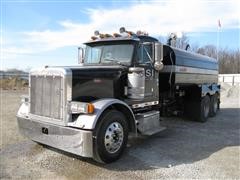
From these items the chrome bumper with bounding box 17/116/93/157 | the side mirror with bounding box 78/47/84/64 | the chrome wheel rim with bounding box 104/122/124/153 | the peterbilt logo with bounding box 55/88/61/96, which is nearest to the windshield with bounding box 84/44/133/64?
the side mirror with bounding box 78/47/84/64

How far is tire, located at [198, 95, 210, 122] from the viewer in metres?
10.5

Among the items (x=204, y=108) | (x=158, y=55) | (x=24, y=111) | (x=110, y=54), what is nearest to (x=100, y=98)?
(x=110, y=54)

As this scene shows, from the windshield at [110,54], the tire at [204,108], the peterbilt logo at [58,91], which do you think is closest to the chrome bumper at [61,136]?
the peterbilt logo at [58,91]

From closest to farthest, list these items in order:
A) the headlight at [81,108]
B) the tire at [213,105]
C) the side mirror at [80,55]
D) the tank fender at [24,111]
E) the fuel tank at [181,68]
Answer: the headlight at [81,108], the tank fender at [24,111], the side mirror at [80,55], the fuel tank at [181,68], the tire at [213,105]

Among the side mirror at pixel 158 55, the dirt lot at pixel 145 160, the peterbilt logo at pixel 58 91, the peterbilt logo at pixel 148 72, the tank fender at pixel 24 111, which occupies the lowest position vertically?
the dirt lot at pixel 145 160

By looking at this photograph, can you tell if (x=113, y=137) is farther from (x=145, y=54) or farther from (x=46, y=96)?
(x=145, y=54)

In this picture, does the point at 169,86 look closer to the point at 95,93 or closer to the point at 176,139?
the point at 176,139

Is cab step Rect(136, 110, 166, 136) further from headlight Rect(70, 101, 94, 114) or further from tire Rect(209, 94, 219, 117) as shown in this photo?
tire Rect(209, 94, 219, 117)

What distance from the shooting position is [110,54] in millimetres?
6852

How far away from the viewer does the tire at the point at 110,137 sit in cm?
533

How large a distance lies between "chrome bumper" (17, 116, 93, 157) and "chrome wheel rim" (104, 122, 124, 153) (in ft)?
1.56

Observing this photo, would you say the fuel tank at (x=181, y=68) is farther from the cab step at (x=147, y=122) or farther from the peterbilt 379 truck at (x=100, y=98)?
the cab step at (x=147, y=122)

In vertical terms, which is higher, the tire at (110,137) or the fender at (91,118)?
the fender at (91,118)

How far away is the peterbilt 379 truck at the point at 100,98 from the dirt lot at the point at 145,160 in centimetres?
37
